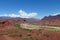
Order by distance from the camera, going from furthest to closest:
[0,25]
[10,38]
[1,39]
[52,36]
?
[0,25] < [52,36] < [10,38] < [1,39]

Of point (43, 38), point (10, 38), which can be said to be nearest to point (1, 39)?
point (10, 38)

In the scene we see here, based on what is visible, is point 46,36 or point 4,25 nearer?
point 46,36

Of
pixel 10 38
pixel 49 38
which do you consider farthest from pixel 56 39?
pixel 10 38

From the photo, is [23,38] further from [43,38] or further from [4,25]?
[4,25]

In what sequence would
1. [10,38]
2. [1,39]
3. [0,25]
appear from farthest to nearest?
1. [0,25]
2. [10,38]
3. [1,39]

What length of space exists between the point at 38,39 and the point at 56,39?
442cm

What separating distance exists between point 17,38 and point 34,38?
4117mm

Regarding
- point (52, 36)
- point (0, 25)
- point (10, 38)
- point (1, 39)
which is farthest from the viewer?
point (0, 25)

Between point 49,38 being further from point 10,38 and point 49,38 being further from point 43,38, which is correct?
point 10,38

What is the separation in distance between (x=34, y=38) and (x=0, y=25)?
66.9 ft

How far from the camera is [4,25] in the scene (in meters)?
55.8

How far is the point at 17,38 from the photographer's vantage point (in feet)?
122

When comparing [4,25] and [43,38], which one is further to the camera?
[4,25]

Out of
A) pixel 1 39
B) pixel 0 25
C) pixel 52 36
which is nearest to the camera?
pixel 1 39
